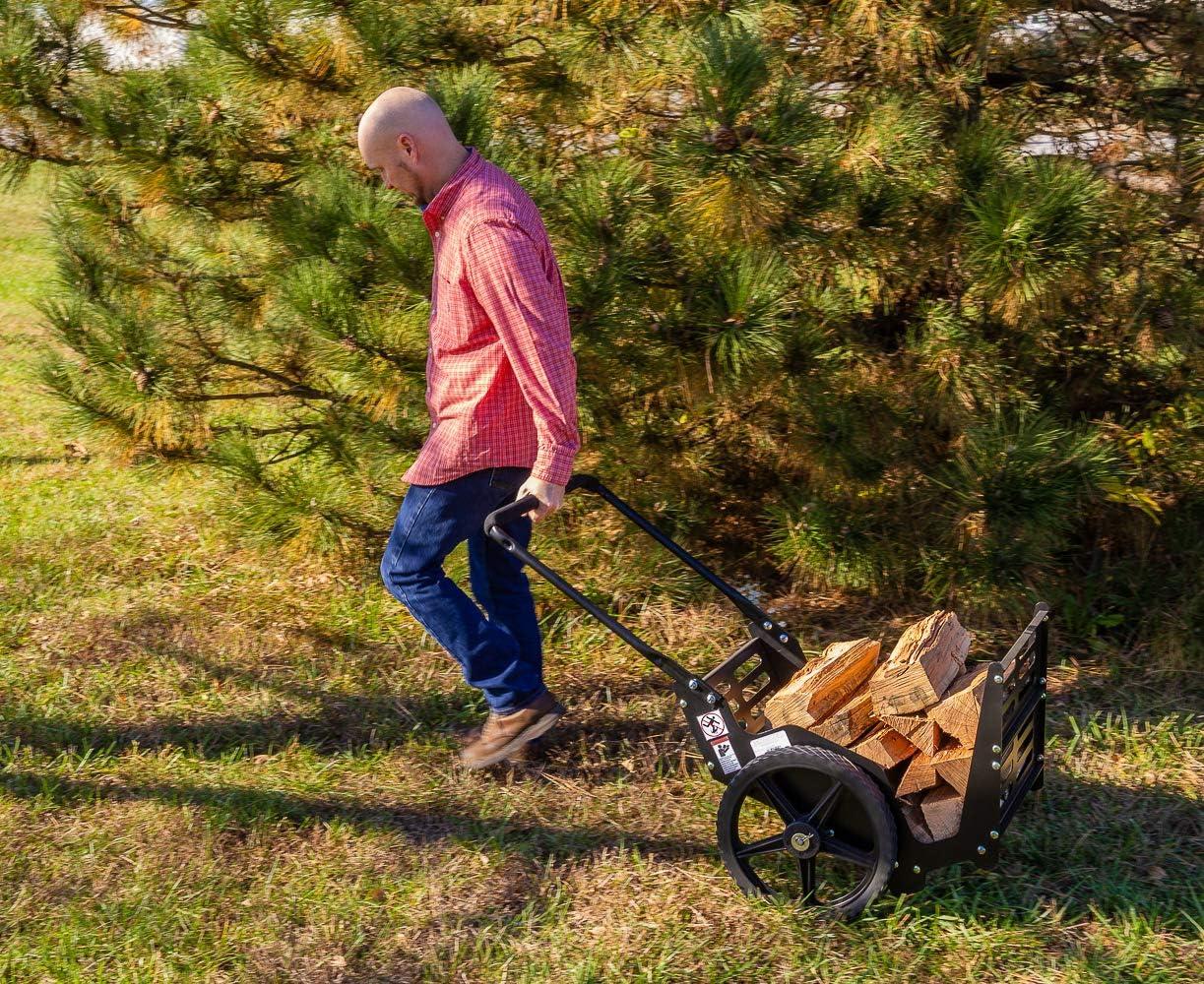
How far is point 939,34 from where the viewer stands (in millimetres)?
3863

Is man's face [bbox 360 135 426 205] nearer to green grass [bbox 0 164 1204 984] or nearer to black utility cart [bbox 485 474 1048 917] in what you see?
black utility cart [bbox 485 474 1048 917]

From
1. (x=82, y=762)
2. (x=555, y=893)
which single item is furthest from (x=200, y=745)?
(x=555, y=893)

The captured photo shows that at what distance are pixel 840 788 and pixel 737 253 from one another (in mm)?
1618

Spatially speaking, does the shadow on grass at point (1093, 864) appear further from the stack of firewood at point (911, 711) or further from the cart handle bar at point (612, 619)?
the cart handle bar at point (612, 619)

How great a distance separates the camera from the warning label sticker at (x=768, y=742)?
304cm

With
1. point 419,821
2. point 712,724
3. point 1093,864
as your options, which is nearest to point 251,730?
point 419,821

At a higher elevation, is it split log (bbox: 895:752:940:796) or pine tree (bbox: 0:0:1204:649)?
pine tree (bbox: 0:0:1204:649)

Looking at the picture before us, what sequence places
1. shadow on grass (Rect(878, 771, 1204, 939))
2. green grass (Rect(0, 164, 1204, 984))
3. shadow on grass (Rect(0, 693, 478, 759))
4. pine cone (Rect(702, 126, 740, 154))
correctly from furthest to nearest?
shadow on grass (Rect(0, 693, 478, 759)), pine cone (Rect(702, 126, 740, 154)), shadow on grass (Rect(878, 771, 1204, 939)), green grass (Rect(0, 164, 1204, 984))

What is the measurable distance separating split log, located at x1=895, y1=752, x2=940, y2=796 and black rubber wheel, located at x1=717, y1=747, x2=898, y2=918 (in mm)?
199

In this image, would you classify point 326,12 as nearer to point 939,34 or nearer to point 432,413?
point 432,413

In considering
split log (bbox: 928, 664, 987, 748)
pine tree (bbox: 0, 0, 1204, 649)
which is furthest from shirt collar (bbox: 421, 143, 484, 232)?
split log (bbox: 928, 664, 987, 748)

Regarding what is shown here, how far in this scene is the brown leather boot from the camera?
3.80 metres

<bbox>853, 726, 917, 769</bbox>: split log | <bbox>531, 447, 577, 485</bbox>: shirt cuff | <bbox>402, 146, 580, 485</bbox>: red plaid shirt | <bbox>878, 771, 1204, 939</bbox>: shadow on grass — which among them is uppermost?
<bbox>402, 146, 580, 485</bbox>: red plaid shirt

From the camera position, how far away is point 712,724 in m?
3.13
